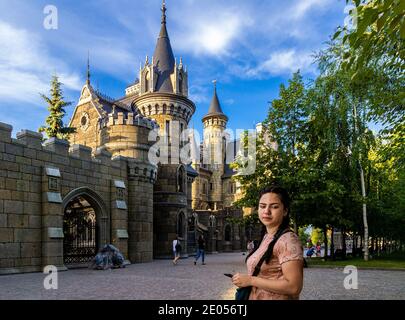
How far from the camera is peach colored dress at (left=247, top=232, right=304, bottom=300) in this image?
2635mm

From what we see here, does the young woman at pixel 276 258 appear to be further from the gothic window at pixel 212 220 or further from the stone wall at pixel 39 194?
the gothic window at pixel 212 220

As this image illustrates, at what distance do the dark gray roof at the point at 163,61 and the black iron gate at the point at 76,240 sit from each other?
20.8 m

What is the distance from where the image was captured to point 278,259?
273 centimetres

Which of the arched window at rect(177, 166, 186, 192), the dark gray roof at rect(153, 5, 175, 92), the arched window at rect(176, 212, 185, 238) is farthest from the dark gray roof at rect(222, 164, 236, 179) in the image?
the arched window at rect(176, 212, 185, 238)

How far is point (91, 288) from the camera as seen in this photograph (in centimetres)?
1089

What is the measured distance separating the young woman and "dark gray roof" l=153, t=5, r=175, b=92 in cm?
3673

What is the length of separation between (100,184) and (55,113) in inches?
638

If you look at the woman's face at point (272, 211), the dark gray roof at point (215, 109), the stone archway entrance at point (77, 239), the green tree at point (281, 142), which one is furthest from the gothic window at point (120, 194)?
the dark gray roof at point (215, 109)

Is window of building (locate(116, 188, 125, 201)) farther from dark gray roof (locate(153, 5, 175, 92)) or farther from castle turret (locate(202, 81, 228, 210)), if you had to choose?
castle turret (locate(202, 81, 228, 210))

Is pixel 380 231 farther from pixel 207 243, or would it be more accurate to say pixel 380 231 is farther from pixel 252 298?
pixel 252 298

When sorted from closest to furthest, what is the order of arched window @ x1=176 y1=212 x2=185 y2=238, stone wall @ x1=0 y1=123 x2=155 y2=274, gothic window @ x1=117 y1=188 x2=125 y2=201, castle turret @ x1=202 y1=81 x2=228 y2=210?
stone wall @ x1=0 y1=123 x2=155 y2=274
gothic window @ x1=117 y1=188 x2=125 y2=201
arched window @ x1=176 y1=212 x2=185 y2=238
castle turret @ x1=202 y1=81 x2=228 y2=210

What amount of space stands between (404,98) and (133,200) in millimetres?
16180

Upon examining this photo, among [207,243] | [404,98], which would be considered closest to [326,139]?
[404,98]
